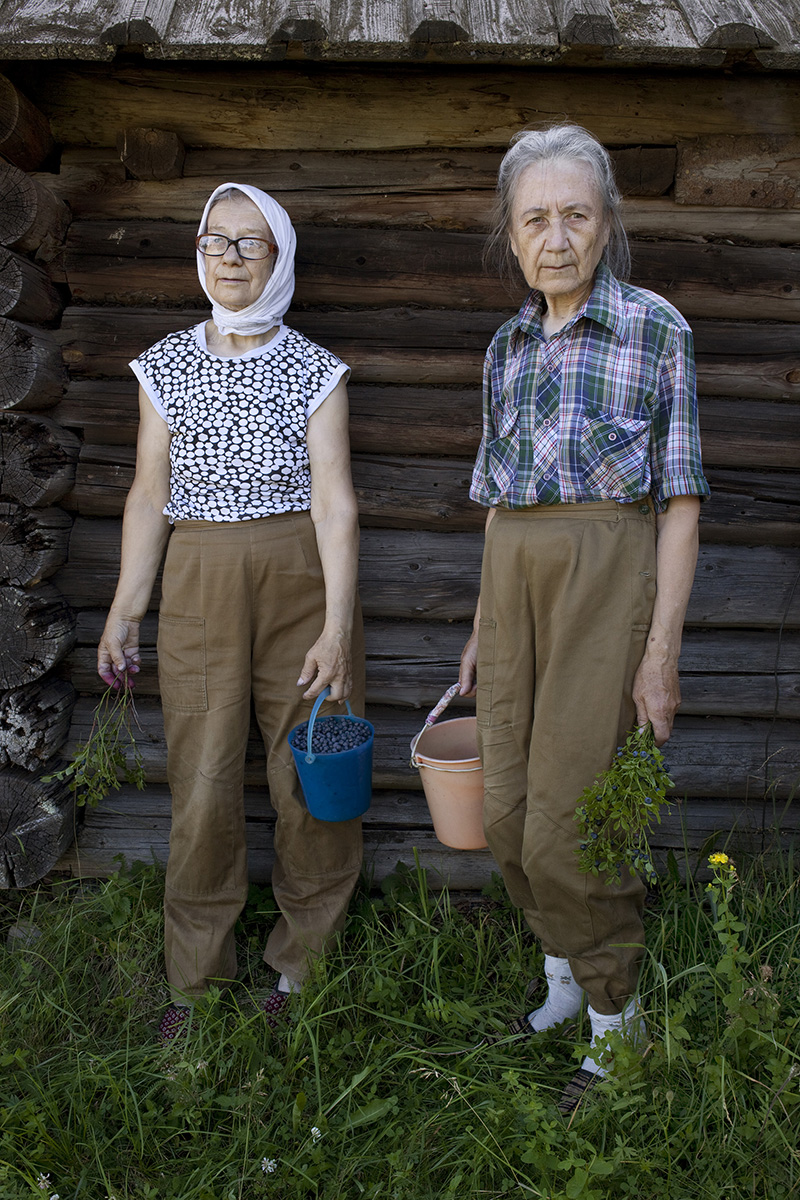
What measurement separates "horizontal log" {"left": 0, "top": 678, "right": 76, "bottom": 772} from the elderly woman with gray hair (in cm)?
163

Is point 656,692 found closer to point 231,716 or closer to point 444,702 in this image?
point 444,702

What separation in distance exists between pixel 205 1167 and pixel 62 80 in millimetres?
3177

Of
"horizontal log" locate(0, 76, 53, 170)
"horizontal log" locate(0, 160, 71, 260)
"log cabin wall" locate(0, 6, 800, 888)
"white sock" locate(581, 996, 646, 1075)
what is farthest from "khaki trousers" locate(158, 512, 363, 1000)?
"horizontal log" locate(0, 76, 53, 170)

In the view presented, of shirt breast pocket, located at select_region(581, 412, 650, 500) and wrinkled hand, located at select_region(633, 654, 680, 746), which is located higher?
shirt breast pocket, located at select_region(581, 412, 650, 500)

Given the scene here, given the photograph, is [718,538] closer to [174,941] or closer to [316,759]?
[316,759]

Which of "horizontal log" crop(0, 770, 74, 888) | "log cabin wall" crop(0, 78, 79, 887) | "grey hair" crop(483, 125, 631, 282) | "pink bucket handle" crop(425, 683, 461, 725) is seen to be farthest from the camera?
"horizontal log" crop(0, 770, 74, 888)

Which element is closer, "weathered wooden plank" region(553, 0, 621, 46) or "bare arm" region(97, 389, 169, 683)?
"weathered wooden plank" region(553, 0, 621, 46)

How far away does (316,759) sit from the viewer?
230cm

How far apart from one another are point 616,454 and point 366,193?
145 centimetres

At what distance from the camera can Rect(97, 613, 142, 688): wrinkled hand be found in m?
2.57

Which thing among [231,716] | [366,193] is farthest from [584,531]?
[366,193]

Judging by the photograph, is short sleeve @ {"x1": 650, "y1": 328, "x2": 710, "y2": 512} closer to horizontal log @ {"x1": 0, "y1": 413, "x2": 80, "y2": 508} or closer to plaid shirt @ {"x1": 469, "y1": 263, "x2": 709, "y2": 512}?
plaid shirt @ {"x1": 469, "y1": 263, "x2": 709, "y2": 512}

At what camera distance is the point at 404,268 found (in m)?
2.89

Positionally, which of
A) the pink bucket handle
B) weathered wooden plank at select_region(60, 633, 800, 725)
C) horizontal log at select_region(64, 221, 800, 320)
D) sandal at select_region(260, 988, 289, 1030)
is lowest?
sandal at select_region(260, 988, 289, 1030)
